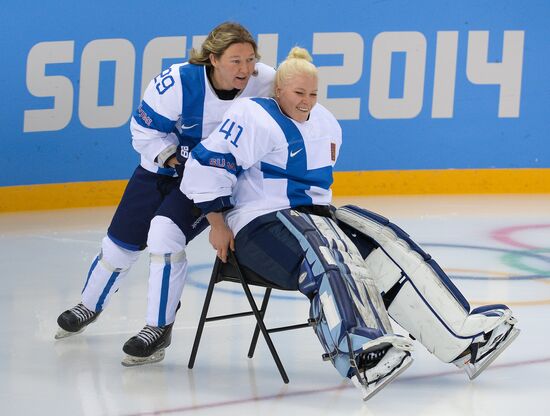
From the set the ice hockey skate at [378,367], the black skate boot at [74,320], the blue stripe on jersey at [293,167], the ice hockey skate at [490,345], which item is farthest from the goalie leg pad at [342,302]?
the black skate boot at [74,320]

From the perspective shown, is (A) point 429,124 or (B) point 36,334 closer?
(B) point 36,334

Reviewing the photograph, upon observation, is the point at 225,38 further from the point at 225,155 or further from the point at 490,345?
the point at 490,345

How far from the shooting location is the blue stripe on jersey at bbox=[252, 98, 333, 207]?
3.96 meters

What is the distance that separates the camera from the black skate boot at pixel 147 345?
418 cm

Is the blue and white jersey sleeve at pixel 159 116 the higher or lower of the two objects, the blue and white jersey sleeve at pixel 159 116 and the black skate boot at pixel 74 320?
the higher

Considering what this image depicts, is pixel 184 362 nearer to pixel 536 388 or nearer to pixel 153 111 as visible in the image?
pixel 153 111

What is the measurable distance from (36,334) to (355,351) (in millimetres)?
1576

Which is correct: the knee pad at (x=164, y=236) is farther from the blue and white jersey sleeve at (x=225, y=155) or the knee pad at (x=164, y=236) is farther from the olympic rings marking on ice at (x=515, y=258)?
the olympic rings marking on ice at (x=515, y=258)

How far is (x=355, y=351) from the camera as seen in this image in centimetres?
358

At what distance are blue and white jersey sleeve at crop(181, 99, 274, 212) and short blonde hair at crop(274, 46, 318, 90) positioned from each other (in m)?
0.13

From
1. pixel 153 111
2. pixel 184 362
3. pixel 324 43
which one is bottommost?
pixel 184 362

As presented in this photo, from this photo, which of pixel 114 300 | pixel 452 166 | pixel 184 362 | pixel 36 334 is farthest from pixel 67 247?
pixel 452 166

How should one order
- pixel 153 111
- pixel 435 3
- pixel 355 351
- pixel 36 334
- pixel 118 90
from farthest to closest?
pixel 435 3
pixel 118 90
pixel 36 334
pixel 153 111
pixel 355 351

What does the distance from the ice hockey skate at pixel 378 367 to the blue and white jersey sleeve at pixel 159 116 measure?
1114 millimetres
